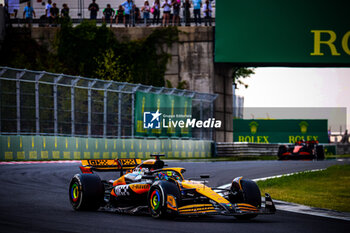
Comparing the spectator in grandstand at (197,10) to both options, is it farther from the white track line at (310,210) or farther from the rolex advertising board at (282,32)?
the white track line at (310,210)

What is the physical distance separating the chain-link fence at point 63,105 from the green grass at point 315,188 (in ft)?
32.0

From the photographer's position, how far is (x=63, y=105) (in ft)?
76.2

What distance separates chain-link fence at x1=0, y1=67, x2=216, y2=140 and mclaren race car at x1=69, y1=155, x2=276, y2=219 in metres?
11.5

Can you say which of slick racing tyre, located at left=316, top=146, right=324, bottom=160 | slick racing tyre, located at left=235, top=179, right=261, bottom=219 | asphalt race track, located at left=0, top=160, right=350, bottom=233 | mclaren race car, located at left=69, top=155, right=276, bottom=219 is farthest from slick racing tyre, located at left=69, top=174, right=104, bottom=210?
slick racing tyre, located at left=316, top=146, right=324, bottom=160

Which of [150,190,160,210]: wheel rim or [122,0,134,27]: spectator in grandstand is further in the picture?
[122,0,134,27]: spectator in grandstand

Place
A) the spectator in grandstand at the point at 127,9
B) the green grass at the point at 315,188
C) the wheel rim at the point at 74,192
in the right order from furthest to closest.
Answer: the spectator in grandstand at the point at 127,9 → the green grass at the point at 315,188 → the wheel rim at the point at 74,192

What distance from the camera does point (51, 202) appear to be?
10.7 m

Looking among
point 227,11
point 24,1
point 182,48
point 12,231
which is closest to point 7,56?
point 24,1

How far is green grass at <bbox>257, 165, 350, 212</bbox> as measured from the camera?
11.8 m

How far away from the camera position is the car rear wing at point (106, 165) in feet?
34.4

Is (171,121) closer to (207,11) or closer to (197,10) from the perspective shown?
(197,10)

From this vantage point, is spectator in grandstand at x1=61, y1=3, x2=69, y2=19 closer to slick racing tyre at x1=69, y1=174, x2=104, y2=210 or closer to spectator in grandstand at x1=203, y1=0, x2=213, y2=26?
spectator in grandstand at x1=203, y1=0, x2=213, y2=26

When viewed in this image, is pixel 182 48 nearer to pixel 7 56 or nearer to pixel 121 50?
pixel 121 50

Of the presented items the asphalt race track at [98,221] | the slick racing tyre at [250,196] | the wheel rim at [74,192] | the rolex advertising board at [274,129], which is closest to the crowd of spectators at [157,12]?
the rolex advertising board at [274,129]
